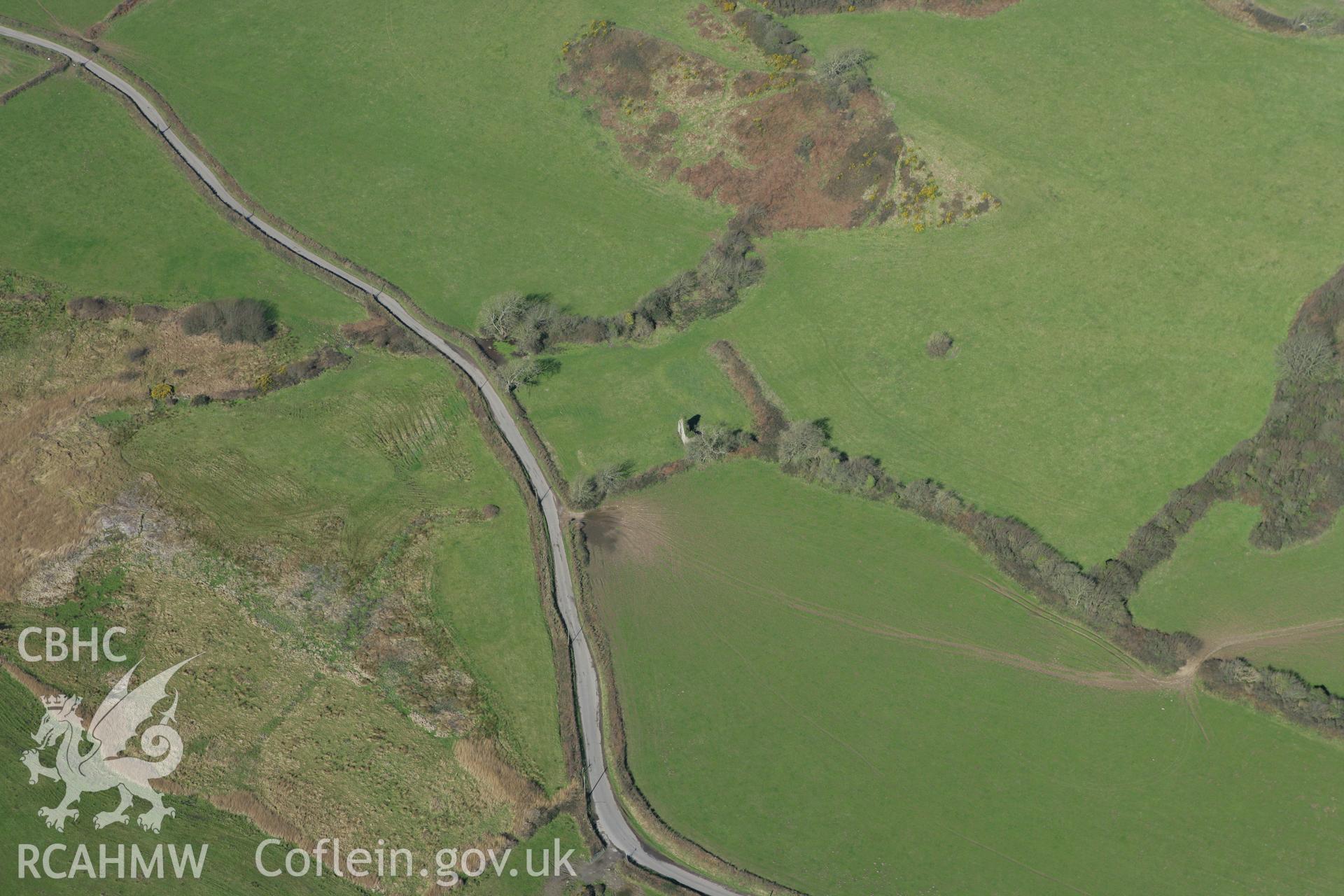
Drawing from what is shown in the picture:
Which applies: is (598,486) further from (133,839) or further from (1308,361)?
(1308,361)

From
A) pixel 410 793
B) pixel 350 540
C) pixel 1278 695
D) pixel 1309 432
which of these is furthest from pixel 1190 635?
pixel 350 540

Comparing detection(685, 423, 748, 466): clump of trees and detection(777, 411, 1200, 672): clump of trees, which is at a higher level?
detection(685, 423, 748, 466): clump of trees

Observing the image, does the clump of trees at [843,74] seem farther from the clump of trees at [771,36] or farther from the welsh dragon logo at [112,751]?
the welsh dragon logo at [112,751]

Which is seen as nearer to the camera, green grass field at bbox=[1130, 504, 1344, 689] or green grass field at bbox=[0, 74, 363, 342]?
green grass field at bbox=[1130, 504, 1344, 689]

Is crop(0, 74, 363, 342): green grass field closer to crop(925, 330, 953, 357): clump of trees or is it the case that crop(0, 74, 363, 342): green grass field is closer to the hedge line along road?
the hedge line along road

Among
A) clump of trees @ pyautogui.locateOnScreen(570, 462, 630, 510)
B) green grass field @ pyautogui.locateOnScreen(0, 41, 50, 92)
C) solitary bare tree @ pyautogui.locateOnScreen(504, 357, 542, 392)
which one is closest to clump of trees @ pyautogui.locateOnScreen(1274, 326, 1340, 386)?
clump of trees @ pyautogui.locateOnScreen(570, 462, 630, 510)

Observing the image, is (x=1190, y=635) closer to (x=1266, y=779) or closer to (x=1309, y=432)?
(x=1266, y=779)
